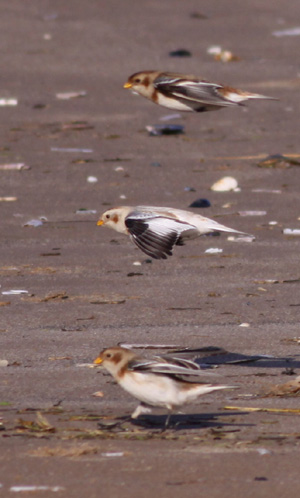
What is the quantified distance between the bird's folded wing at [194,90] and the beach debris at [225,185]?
2.77 meters

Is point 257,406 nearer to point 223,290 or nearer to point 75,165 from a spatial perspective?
point 223,290

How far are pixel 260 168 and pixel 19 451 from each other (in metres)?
7.30

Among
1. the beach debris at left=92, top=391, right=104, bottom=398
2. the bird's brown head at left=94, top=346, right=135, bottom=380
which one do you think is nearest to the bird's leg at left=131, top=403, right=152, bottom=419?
the bird's brown head at left=94, top=346, right=135, bottom=380

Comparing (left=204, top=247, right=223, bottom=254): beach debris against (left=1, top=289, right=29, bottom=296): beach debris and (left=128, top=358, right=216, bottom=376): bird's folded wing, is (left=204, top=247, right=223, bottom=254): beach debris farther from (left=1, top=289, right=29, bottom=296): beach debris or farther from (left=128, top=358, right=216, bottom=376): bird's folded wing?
(left=128, top=358, right=216, bottom=376): bird's folded wing

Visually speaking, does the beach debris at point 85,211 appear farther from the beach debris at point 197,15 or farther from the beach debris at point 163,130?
the beach debris at point 197,15

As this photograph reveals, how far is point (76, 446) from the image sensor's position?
5.07 m

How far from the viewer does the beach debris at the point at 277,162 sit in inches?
471

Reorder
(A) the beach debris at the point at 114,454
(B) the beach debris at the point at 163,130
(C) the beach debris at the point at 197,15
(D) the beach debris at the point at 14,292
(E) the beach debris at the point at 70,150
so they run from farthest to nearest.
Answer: (C) the beach debris at the point at 197,15 < (B) the beach debris at the point at 163,130 < (E) the beach debris at the point at 70,150 < (D) the beach debris at the point at 14,292 < (A) the beach debris at the point at 114,454

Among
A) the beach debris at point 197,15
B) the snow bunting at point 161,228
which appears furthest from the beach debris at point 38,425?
the beach debris at point 197,15

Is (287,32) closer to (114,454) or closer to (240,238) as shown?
(240,238)

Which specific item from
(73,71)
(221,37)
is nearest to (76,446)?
(73,71)

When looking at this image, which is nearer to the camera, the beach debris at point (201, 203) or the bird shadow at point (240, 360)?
the bird shadow at point (240, 360)

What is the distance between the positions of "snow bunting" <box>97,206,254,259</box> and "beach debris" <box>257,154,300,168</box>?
4408 millimetres

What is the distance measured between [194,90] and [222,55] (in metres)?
8.38
